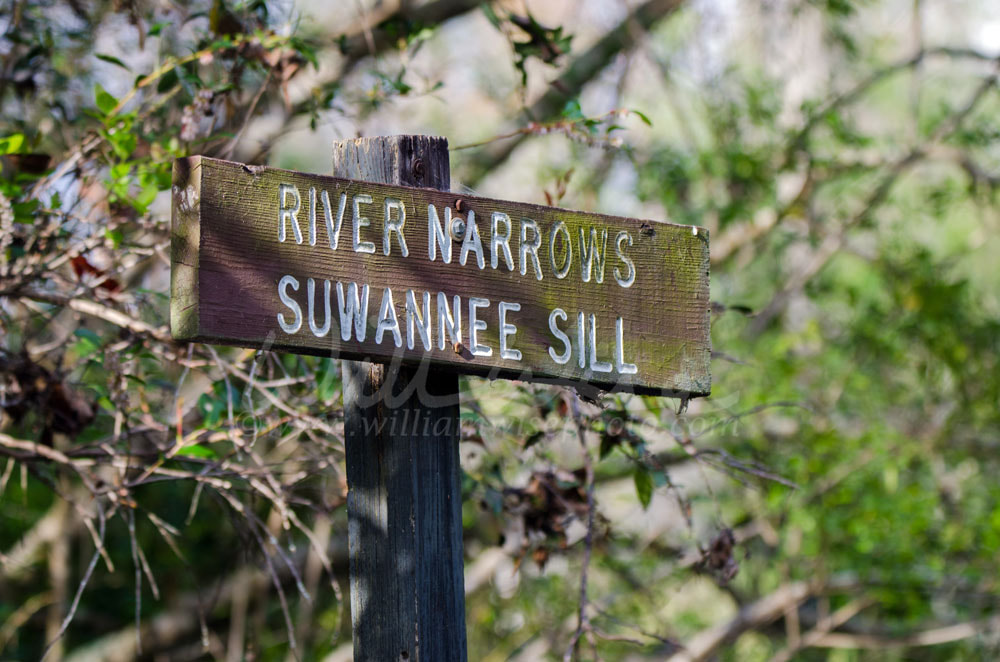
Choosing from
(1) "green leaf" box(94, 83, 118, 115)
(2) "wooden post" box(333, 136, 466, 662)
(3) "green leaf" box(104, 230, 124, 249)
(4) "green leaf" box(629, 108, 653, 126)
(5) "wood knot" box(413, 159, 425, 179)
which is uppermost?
(1) "green leaf" box(94, 83, 118, 115)

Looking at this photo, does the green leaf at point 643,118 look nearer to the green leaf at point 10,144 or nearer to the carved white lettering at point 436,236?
the carved white lettering at point 436,236

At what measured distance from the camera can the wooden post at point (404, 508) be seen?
190 cm

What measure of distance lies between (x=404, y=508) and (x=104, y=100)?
4.74 feet

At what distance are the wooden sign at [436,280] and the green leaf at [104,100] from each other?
3.56 ft

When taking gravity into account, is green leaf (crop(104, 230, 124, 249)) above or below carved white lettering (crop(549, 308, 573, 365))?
above

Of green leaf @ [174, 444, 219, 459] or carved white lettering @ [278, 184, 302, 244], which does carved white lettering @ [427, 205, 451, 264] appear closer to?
carved white lettering @ [278, 184, 302, 244]

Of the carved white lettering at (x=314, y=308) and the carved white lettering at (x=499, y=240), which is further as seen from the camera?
the carved white lettering at (x=499, y=240)

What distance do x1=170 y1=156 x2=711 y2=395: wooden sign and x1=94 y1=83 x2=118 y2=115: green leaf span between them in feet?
3.56

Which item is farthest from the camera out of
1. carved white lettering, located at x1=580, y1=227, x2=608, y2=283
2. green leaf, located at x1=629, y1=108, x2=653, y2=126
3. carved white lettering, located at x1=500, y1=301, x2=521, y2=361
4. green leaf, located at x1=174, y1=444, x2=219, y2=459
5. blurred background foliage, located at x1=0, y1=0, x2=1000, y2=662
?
blurred background foliage, located at x1=0, y1=0, x2=1000, y2=662

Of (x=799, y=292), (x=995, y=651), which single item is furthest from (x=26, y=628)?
(x=995, y=651)

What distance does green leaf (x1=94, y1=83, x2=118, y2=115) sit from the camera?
2.68 metres

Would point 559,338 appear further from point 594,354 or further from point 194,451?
point 194,451

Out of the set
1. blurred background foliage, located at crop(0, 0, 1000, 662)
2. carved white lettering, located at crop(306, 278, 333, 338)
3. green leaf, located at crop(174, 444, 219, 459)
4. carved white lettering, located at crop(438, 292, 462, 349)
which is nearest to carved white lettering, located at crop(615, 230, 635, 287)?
carved white lettering, located at crop(438, 292, 462, 349)

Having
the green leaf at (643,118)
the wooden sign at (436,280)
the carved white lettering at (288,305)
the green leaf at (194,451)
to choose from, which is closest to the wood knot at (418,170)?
the wooden sign at (436,280)
